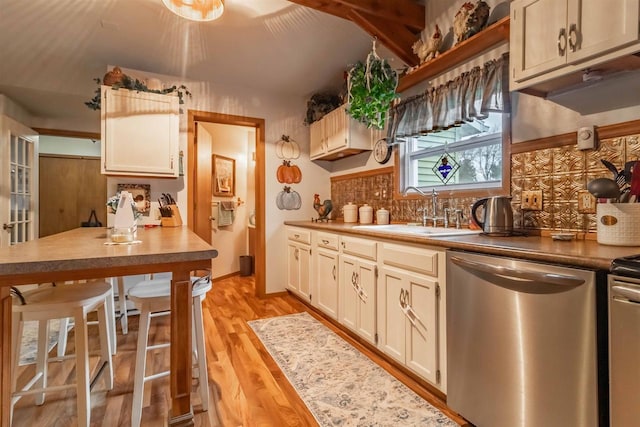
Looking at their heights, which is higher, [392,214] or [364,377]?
[392,214]

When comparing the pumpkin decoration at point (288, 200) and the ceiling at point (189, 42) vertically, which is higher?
the ceiling at point (189, 42)

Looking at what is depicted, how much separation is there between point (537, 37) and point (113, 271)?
83.5 inches

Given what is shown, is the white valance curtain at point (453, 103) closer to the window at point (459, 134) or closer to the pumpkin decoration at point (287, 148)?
the window at point (459, 134)

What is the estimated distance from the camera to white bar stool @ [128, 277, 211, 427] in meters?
1.49

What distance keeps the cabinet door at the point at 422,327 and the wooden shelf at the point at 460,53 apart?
4.83 feet

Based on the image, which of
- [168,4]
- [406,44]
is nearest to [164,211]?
[168,4]

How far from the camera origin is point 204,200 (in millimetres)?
4355

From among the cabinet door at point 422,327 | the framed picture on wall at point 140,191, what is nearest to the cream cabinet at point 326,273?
the cabinet door at point 422,327

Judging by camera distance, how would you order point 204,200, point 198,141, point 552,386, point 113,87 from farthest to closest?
point 204,200 < point 198,141 < point 113,87 < point 552,386

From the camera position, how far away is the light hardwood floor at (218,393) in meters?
1.64

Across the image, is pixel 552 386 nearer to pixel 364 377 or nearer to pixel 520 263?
pixel 520 263

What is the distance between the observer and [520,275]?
4.10ft

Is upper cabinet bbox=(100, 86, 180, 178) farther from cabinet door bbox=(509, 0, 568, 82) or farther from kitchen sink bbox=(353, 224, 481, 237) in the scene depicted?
cabinet door bbox=(509, 0, 568, 82)

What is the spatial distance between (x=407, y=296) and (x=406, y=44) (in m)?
2.02
